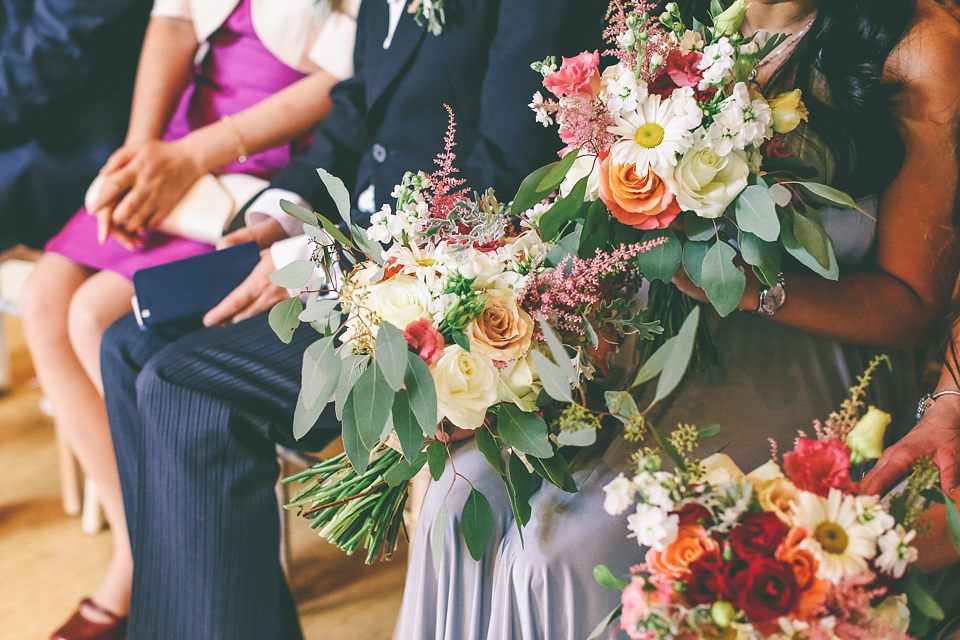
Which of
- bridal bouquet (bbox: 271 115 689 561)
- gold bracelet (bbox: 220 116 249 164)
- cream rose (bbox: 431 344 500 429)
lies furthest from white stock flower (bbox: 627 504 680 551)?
Result: gold bracelet (bbox: 220 116 249 164)

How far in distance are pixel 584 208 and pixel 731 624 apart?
43 centimetres

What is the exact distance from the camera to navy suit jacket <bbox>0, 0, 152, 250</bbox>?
5.60 feet

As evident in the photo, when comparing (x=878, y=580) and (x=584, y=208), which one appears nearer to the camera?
(x=878, y=580)

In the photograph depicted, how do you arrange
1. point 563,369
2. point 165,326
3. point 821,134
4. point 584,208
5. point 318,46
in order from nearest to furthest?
point 563,369, point 584,208, point 821,134, point 165,326, point 318,46

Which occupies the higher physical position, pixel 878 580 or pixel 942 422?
pixel 878 580

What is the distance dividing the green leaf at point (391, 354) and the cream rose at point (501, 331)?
81 mm

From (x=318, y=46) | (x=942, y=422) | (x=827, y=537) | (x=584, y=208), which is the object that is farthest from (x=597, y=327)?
(x=318, y=46)

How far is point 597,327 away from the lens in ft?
2.64

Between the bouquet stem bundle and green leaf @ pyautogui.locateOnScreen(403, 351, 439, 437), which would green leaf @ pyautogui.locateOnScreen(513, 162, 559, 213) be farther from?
the bouquet stem bundle

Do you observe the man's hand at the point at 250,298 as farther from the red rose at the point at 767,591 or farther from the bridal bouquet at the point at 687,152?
the red rose at the point at 767,591

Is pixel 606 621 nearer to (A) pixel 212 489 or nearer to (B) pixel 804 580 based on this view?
(B) pixel 804 580

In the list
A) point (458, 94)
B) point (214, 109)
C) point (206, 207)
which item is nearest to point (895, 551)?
point (458, 94)

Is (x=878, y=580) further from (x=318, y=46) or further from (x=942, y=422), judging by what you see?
(x=318, y=46)

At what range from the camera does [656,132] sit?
71 cm
